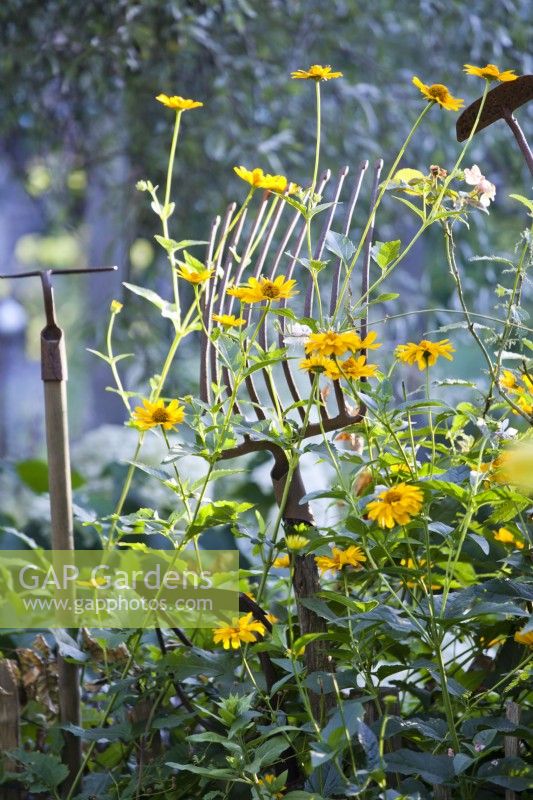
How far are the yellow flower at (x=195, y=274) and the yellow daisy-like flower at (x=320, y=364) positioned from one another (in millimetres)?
142

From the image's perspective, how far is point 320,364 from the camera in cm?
87

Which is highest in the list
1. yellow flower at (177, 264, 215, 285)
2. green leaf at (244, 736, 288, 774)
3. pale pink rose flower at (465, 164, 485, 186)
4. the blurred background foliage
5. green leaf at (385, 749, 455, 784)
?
the blurred background foliage

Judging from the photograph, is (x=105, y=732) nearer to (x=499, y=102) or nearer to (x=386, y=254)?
(x=386, y=254)

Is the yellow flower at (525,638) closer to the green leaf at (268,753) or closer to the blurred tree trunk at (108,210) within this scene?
the green leaf at (268,753)

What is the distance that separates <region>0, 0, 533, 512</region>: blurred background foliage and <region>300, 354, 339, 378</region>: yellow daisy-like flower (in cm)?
205

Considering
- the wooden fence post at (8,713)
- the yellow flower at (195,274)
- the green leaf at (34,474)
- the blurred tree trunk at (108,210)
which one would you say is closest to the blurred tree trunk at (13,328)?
the blurred tree trunk at (108,210)

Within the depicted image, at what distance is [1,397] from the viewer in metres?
7.64

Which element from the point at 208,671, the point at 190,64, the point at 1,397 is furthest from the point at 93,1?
the point at 1,397

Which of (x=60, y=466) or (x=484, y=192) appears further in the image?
(x=60, y=466)

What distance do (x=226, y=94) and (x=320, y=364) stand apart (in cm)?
228

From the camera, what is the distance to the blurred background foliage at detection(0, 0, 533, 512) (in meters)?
2.93

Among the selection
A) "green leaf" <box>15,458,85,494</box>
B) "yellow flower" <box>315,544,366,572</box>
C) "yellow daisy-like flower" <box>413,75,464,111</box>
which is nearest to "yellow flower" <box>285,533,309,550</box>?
"yellow flower" <box>315,544,366,572</box>

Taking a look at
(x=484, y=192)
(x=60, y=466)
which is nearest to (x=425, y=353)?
(x=484, y=192)

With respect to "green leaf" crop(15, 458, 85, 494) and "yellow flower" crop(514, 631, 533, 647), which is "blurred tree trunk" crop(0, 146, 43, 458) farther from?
"yellow flower" crop(514, 631, 533, 647)
